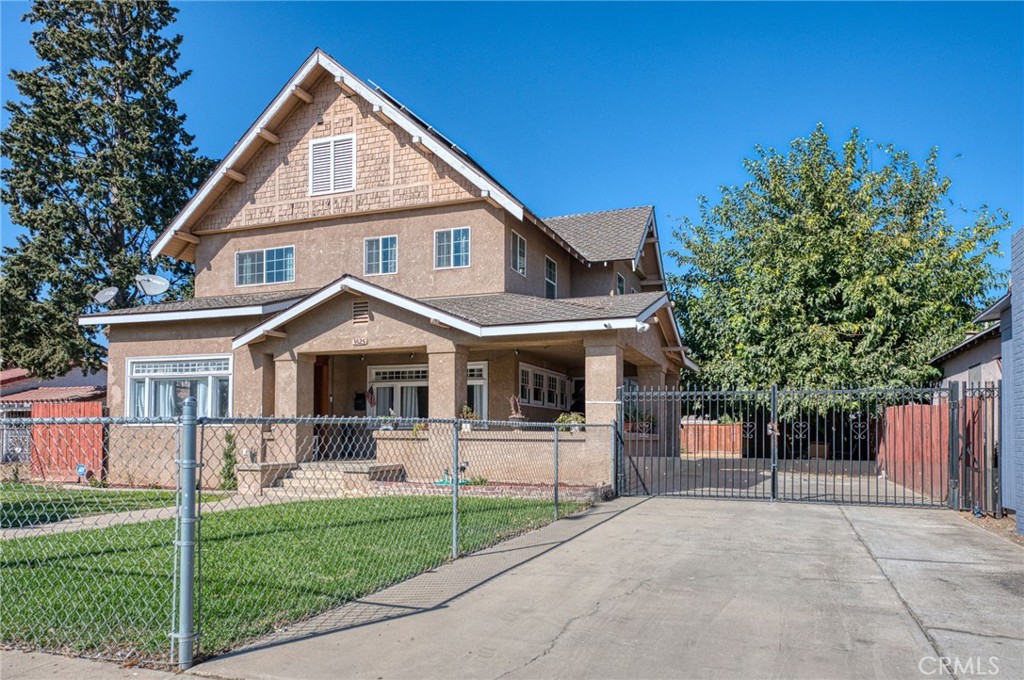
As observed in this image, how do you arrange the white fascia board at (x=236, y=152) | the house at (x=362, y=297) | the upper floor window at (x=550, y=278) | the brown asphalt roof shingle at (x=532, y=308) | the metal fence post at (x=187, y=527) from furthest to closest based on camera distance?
1. the upper floor window at (x=550, y=278)
2. the white fascia board at (x=236, y=152)
3. the house at (x=362, y=297)
4. the brown asphalt roof shingle at (x=532, y=308)
5. the metal fence post at (x=187, y=527)

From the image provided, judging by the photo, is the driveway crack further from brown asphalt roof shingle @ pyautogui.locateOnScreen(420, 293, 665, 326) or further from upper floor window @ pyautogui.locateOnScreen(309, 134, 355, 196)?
upper floor window @ pyautogui.locateOnScreen(309, 134, 355, 196)

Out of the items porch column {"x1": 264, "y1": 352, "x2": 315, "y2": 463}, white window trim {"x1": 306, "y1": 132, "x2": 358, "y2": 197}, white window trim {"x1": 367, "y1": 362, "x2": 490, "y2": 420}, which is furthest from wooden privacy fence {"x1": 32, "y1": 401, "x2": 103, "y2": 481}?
white window trim {"x1": 306, "y1": 132, "x2": 358, "y2": 197}

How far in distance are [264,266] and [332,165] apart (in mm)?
3258

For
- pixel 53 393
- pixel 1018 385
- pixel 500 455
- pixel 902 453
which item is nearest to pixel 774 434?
pixel 1018 385

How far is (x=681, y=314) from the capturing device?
30.6 m

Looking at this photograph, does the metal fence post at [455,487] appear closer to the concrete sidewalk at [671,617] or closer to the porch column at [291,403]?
the concrete sidewalk at [671,617]

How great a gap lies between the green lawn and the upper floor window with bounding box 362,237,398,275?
7.38 meters

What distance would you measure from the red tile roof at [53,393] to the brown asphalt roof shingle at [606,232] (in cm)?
2064

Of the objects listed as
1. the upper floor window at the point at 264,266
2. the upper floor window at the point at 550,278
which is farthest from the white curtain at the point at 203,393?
the upper floor window at the point at 550,278

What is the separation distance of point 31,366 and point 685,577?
29411 millimetres

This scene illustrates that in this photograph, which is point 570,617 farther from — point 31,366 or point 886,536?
point 31,366

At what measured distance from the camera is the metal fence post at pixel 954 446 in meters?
13.0

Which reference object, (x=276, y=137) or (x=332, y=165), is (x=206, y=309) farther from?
(x=276, y=137)

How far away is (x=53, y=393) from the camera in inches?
1421
